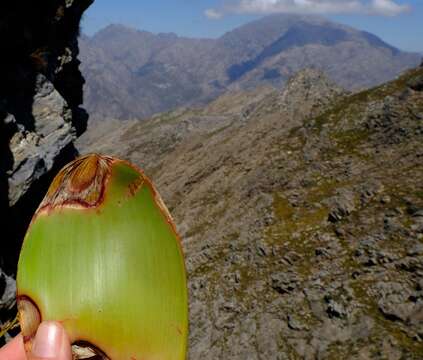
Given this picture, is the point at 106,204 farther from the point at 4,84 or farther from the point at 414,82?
the point at 414,82

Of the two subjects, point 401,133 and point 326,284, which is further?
point 401,133

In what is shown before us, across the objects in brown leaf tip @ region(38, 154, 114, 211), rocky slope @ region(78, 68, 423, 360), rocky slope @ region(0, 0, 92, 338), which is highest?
brown leaf tip @ region(38, 154, 114, 211)

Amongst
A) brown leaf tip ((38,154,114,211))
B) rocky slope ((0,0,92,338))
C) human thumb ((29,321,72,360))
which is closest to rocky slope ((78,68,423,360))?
rocky slope ((0,0,92,338))

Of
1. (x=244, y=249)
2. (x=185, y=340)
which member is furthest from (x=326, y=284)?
(x=185, y=340)

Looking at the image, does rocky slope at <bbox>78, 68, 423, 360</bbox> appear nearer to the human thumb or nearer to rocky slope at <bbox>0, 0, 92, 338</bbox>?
rocky slope at <bbox>0, 0, 92, 338</bbox>

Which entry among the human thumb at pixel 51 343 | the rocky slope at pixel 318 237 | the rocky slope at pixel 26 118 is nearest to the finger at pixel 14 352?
the human thumb at pixel 51 343
